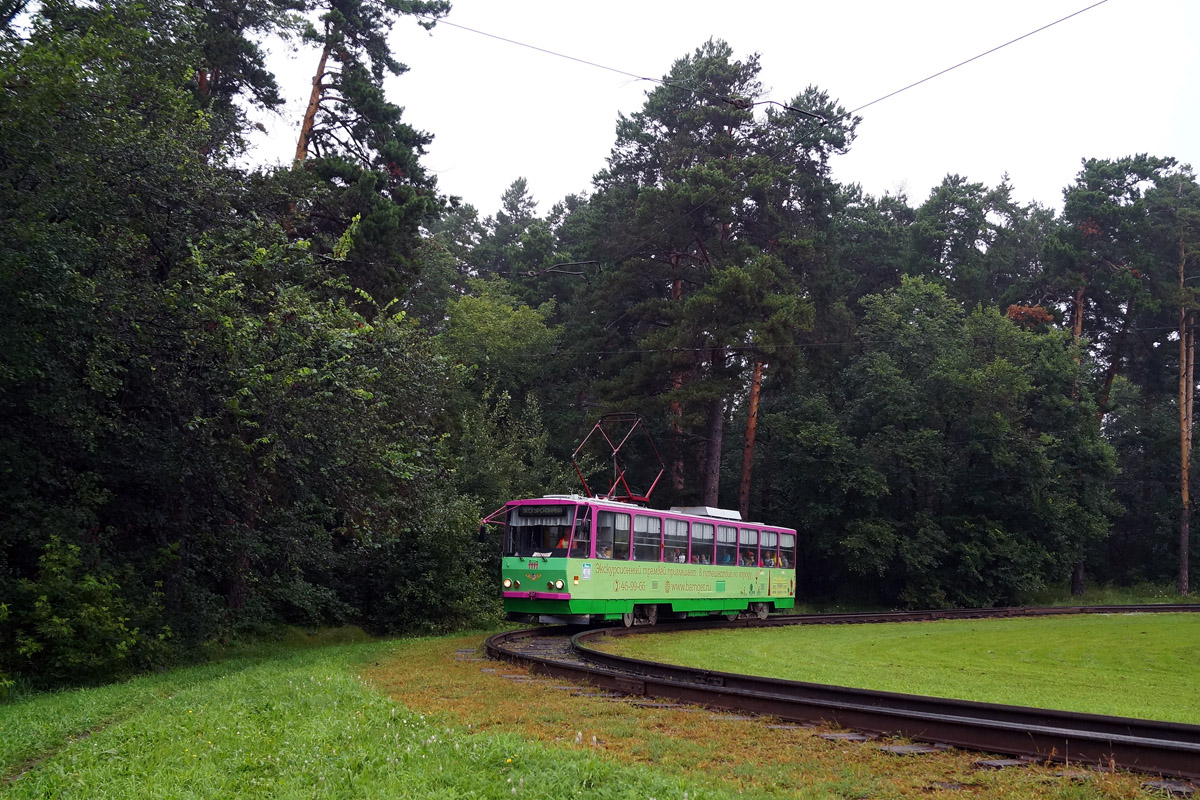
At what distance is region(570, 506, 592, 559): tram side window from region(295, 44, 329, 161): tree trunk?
13027 mm

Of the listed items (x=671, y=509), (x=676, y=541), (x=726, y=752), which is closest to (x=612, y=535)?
(x=676, y=541)

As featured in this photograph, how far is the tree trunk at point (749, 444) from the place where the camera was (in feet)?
130

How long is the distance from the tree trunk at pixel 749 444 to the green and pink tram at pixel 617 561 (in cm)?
1158

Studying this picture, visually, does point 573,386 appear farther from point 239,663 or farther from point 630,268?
point 239,663

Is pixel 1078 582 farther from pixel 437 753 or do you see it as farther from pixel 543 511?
pixel 437 753

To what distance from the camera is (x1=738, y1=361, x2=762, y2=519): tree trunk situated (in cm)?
3953

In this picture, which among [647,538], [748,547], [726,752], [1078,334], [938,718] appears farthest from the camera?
[1078,334]

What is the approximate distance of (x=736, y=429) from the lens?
45281mm

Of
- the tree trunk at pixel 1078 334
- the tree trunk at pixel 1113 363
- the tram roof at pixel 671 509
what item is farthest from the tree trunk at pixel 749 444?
the tree trunk at pixel 1113 363

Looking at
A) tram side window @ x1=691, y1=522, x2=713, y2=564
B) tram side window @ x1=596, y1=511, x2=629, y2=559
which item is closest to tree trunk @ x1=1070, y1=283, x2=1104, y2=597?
tram side window @ x1=691, y1=522, x2=713, y2=564

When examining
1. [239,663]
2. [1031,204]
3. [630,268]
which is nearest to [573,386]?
[630,268]

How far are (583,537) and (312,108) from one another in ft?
47.2

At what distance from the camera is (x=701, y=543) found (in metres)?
25.5

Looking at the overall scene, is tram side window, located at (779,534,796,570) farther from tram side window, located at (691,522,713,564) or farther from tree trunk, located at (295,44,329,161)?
tree trunk, located at (295,44,329,161)
